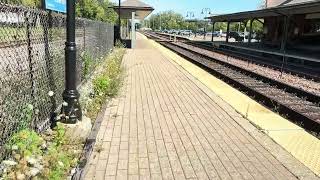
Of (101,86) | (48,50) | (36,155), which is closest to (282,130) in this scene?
(101,86)

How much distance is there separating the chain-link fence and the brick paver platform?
3.39ft

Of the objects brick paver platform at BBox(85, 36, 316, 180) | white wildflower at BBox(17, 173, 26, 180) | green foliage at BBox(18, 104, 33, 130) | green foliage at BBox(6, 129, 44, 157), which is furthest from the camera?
brick paver platform at BBox(85, 36, 316, 180)

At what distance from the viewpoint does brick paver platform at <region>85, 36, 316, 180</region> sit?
205 inches

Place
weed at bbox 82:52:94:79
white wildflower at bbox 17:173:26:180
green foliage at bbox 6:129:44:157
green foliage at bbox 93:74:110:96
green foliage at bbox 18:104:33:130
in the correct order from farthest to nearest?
weed at bbox 82:52:94:79, green foliage at bbox 93:74:110:96, green foliage at bbox 18:104:33:130, green foliage at bbox 6:129:44:157, white wildflower at bbox 17:173:26:180

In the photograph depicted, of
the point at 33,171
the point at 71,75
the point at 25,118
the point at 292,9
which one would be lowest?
the point at 33,171

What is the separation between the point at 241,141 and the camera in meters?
6.64

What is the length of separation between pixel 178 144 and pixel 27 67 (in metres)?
2.54

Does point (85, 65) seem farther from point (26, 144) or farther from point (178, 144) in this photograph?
point (26, 144)

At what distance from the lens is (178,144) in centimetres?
634

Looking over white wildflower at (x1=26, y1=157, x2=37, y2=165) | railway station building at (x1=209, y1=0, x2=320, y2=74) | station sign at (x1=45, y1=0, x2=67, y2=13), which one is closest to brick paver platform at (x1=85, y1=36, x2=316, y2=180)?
white wildflower at (x1=26, y1=157, x2=37, y2=165)

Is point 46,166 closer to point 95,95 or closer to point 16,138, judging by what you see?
point 16,138

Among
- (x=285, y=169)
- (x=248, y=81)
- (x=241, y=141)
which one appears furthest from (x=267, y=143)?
(x=248, y=81)

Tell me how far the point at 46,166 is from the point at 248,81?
471 inches

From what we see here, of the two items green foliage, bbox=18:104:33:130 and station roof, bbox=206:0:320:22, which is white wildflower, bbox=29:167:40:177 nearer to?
green foliage, bbox=18:104:33:130
